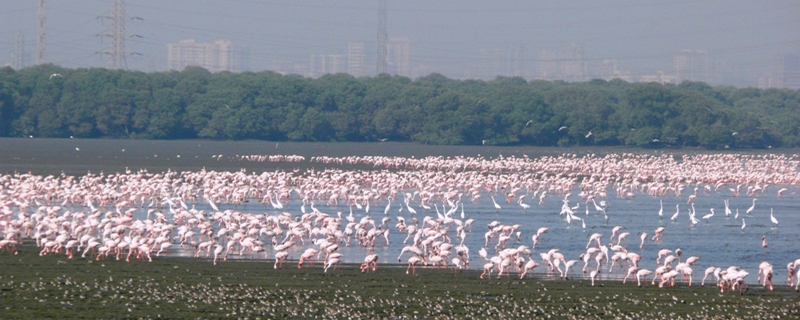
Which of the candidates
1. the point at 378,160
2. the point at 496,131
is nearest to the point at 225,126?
the point at 496,131

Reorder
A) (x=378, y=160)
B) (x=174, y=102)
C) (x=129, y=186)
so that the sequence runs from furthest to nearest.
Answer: (x=174, y=102) < (x=378, y=160) < (x=129, y=186)

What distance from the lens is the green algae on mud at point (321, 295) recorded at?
16.7 meters

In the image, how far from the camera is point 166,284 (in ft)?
61.7

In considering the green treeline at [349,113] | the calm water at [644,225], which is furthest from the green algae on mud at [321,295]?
the green treeline at [349,113]

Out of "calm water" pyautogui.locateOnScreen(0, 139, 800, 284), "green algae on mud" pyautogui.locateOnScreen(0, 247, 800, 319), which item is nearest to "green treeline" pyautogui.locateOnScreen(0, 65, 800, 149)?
"calm water" pyautogui.locateOnScreen(0, 139, 800, 284)

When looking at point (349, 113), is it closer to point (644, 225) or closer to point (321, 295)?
point (644, 225)

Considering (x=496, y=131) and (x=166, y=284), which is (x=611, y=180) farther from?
(x=496, y=131)

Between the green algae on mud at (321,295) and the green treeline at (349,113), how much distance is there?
82293mm

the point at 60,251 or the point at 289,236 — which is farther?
the point at 289,236

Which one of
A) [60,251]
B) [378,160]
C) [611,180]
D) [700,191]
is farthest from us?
[378,160]

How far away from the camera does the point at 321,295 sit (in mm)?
18188

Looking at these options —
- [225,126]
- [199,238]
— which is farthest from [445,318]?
[225,126]

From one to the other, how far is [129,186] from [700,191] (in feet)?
78.8

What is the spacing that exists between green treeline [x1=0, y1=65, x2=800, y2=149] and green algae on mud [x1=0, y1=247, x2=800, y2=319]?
82.3m
